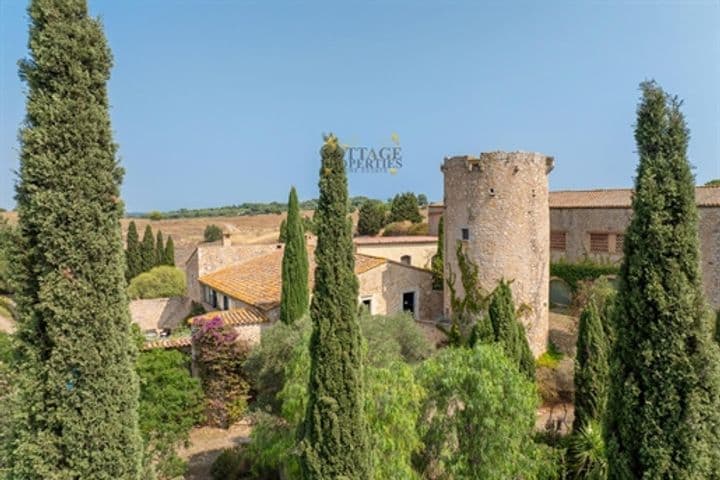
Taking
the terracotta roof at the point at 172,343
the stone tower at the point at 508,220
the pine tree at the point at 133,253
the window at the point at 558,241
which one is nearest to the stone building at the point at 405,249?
the window at the point at 558,241

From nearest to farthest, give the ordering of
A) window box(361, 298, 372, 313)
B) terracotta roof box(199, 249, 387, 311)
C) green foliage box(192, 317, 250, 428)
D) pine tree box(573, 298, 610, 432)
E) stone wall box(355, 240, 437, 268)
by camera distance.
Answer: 1. pine tree box(573, 298, 610, 432)
2. green foliage box(192, 317, 250, 428)
3. terracotta roof box(199, 249, 387, 311)
4. window box(361, 298, 372, 313)
5. stone wall box(355, 240, 437, 268)

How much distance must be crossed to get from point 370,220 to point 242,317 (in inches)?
1487

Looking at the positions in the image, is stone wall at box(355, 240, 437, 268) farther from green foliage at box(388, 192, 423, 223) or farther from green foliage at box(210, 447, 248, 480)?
green foliage at box(388, 192, 423, 223)

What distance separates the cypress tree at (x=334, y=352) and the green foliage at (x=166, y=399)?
5.82 meters

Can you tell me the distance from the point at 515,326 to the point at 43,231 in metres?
12.3

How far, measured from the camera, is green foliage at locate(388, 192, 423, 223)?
54378 millimetres

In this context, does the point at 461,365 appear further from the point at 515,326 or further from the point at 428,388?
the point at 515,326

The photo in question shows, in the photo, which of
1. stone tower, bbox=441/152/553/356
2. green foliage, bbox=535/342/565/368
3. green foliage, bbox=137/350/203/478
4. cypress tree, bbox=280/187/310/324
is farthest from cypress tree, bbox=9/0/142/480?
green foliage, bbox=535/342/565/368

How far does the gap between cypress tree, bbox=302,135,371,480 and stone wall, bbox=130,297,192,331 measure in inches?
845

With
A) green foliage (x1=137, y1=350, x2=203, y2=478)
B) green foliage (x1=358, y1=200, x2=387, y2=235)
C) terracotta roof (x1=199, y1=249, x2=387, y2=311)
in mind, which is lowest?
green foliage (x1=137, y1=350, x2=203, y2=478)

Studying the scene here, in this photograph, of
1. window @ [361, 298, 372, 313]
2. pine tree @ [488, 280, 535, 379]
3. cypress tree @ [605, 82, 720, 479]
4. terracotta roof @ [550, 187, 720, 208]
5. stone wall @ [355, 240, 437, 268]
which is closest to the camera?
cypress tree @ [605, 82, 720, 479]

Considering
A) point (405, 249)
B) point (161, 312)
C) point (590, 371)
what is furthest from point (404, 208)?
point (590, 371)

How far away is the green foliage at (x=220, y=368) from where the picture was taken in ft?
55.0

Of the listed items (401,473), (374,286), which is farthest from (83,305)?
(374,286)
